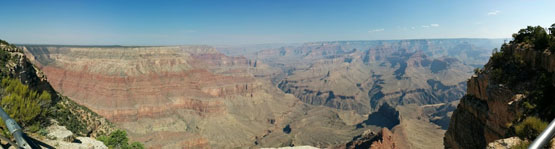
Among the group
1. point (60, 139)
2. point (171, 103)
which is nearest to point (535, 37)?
point (60, 139)

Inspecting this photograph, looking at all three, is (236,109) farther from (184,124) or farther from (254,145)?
(254,145)

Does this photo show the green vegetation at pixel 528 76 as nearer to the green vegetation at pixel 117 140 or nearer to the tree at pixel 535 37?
the tree at pixel 535 37

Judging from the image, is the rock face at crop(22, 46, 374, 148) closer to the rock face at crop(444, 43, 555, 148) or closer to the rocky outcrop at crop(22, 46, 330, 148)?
the rocky outcrop at crop(22, 46, 330, 148)

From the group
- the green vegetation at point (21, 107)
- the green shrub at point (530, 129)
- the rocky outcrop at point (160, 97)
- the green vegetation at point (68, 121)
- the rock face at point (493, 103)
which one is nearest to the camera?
the green shrub at point (530, 129)

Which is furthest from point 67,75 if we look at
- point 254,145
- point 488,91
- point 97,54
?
point 488,91

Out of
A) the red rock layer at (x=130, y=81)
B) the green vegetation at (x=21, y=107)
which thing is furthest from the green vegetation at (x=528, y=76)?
the red rock layer at (x=130, y=81)

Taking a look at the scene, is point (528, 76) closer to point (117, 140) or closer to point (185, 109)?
point (117, 140)

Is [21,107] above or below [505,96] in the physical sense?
below

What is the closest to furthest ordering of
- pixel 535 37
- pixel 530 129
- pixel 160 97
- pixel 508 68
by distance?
1. pixel 530 129
2. pixel 535 37
3. pixel 508 68
4. pixel 160 97

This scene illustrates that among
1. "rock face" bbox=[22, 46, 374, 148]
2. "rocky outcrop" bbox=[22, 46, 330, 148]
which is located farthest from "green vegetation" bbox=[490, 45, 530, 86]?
"rock face" bbox=[22, 46, 374, 148]
